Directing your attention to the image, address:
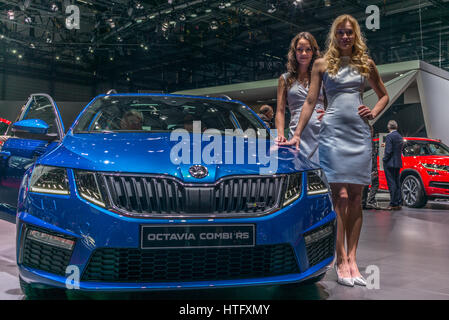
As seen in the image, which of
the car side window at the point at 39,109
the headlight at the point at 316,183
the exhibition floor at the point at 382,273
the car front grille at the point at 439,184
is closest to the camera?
the headlight at the point at 316,183

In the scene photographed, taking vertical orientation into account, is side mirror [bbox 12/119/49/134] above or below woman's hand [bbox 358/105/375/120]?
below

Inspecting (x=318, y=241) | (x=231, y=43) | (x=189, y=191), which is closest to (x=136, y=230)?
(x=189, y=191)

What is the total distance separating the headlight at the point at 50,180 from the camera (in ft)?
6.67

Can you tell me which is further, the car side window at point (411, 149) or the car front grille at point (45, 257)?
the car side window at point (411, 149)

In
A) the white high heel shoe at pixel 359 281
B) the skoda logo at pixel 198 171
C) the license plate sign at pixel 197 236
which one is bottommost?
the white high heel shoe at pixel 359 281

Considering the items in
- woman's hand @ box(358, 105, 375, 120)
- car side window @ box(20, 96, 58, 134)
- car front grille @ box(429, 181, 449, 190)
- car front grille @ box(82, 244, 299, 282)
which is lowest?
car front grille @ box(429, 181, 449, 190)

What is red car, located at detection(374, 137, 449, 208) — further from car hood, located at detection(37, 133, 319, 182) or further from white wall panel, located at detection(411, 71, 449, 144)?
car hood, located at detection(37, 133, 319, 182)

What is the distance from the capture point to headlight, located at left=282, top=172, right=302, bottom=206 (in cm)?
214

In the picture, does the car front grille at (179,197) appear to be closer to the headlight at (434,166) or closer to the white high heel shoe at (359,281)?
the white high heel shoe at (359,281)

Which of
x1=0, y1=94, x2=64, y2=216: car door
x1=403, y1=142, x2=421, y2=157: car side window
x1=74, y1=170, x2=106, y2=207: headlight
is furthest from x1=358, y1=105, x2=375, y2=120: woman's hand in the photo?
x1=403, y1=142, x2=421, y2=157: car side window

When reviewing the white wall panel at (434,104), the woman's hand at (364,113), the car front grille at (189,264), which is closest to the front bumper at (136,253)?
the car front grille at (189,264)

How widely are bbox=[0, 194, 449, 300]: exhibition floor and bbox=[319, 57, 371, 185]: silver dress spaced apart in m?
0.70

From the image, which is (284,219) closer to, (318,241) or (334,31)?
(318,241)

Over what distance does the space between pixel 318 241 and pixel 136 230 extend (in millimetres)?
903
